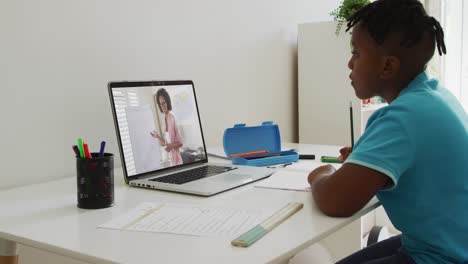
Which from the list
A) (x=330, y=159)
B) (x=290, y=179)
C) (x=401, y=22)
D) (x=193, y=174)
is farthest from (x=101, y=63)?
(x=401, y=22)

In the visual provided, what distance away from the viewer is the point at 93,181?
990 mm

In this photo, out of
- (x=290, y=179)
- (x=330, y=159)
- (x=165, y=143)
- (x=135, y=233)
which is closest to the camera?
(x=135, y=233)

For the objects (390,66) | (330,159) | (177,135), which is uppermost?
(390,66)

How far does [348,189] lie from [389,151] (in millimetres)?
102

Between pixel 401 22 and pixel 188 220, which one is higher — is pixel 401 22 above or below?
above

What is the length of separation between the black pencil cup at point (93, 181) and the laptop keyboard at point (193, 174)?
9.2 inches

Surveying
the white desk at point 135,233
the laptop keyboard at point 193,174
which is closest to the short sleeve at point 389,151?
the white desk at point 135,233

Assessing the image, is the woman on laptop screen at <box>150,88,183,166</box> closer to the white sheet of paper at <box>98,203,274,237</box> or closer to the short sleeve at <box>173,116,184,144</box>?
the short sleeve at <box>173,116,184,144</box>

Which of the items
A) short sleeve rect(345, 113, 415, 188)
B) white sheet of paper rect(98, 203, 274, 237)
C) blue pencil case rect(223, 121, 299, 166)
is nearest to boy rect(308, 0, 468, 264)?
short sleeve rect(345, 113, 415, 188)

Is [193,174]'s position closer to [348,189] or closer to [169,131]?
[169,131]

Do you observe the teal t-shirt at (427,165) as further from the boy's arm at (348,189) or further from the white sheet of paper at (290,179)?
the white sheet of paper at (290,179)

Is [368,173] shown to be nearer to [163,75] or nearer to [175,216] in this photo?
[175,216]

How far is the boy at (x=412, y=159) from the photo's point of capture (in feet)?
2.87

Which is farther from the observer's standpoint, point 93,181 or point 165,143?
point 165,143
